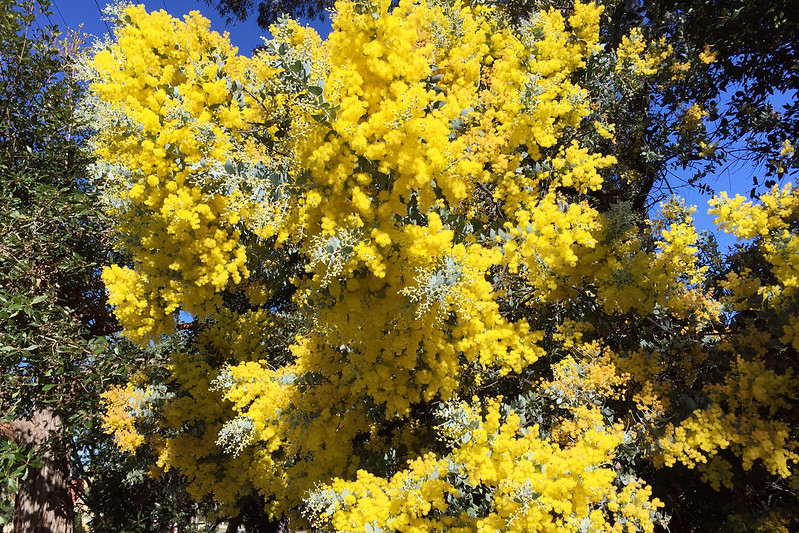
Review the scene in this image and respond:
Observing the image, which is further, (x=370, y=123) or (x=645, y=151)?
(x=645, y=151)

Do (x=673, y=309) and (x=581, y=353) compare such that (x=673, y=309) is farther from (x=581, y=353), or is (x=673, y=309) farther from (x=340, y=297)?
(x=340, y=297)

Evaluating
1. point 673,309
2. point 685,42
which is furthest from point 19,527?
point 685,42

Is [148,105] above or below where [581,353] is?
above

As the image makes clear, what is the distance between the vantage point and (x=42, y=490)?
652cm

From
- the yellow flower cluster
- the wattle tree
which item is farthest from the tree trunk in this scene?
the yellow flower cluster

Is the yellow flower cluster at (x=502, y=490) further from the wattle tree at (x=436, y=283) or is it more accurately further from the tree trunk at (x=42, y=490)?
the tree trunk at (x=42, y=490)

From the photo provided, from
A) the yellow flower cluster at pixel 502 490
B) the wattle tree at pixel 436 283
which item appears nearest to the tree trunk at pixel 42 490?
the wattle tree at pixel 436 283

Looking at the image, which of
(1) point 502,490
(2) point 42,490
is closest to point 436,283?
(1) point 502,490

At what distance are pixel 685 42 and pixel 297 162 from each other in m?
6.12

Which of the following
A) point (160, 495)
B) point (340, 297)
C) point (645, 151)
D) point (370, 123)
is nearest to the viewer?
point (370, 123)

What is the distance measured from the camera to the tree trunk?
647 centimetres

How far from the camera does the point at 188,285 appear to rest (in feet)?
14.1

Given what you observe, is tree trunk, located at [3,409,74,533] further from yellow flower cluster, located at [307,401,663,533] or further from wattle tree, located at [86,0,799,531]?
yellow flower cluster, located at [307,401,663,533]

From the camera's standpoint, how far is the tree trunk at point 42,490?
21.2ft
